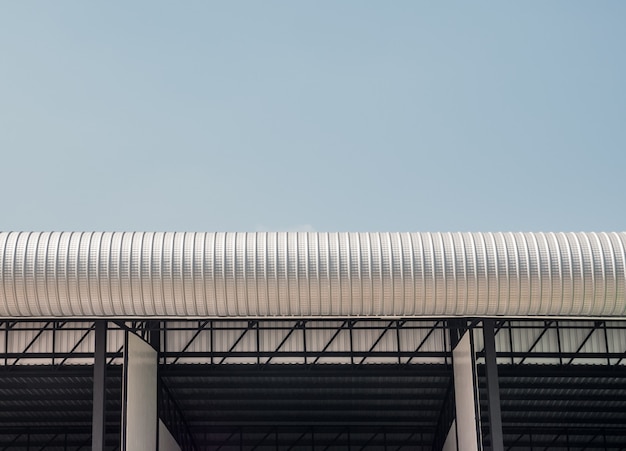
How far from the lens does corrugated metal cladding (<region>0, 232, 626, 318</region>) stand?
30750mm

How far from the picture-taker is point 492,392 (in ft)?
107

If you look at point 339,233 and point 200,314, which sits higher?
point 339,233

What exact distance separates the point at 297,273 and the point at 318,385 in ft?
47.7

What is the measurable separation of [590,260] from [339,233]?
9.01 m

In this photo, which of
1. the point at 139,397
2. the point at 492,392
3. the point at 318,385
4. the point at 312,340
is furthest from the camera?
the point at 318,385

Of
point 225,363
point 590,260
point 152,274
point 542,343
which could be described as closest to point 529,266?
point 590,260

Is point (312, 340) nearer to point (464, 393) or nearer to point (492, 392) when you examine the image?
point (464, 393)

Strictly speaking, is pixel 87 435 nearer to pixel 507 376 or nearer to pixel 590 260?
pixel 507 376

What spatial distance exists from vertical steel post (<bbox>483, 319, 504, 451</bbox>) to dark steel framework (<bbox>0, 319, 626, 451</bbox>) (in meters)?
0.05

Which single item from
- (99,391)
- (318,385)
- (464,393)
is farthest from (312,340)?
(99,391)

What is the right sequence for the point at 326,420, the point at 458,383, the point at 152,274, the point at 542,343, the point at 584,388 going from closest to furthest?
the point at 152,274 < the point at 458,383 < the point at 542,343 < the point at 584,388 < the point at 326,420

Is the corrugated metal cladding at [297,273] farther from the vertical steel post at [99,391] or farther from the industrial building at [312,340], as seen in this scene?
the vertical steel post at [99,391]

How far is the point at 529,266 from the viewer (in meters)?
30.9

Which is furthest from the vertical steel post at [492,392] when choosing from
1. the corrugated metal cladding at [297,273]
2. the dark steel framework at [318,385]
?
the corrugated metal cladding at [297,273]
